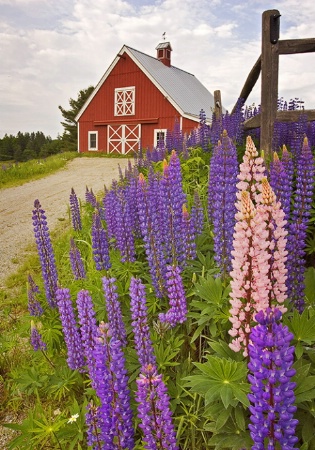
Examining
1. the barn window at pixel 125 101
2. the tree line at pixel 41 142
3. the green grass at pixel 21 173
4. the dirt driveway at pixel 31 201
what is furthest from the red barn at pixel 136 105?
the tree line at pixel 41 142

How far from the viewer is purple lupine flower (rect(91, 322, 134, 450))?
2096mm

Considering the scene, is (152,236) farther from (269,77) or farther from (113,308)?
(269,77)

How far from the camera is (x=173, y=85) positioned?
86.3 ft

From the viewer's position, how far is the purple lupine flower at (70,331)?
117 inches

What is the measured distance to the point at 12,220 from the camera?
10508 mm

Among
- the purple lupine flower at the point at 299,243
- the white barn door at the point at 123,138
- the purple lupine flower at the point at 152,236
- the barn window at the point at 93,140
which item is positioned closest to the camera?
the purple lupine flower at the point at 299,243

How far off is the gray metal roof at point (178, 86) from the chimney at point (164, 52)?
1.83ft

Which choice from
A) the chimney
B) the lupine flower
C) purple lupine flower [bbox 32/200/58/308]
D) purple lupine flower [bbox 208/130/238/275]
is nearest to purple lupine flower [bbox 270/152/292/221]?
purple lupine flower [bbox 208/130/238/275]

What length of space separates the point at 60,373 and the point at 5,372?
1.10 meters

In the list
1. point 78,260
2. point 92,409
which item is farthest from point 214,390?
point 78,260

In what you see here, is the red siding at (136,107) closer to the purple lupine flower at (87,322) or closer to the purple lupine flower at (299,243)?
the purple lupine flower at (299,243)

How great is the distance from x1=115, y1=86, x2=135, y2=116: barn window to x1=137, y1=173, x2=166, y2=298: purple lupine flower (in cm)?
2330

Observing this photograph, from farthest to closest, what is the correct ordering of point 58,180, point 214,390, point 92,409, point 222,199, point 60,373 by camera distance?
point 58,180
point 60,373
point 222,199
point 92,409
point 214,390

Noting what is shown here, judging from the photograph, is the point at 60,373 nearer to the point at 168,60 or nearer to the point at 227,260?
the point at 227,260
